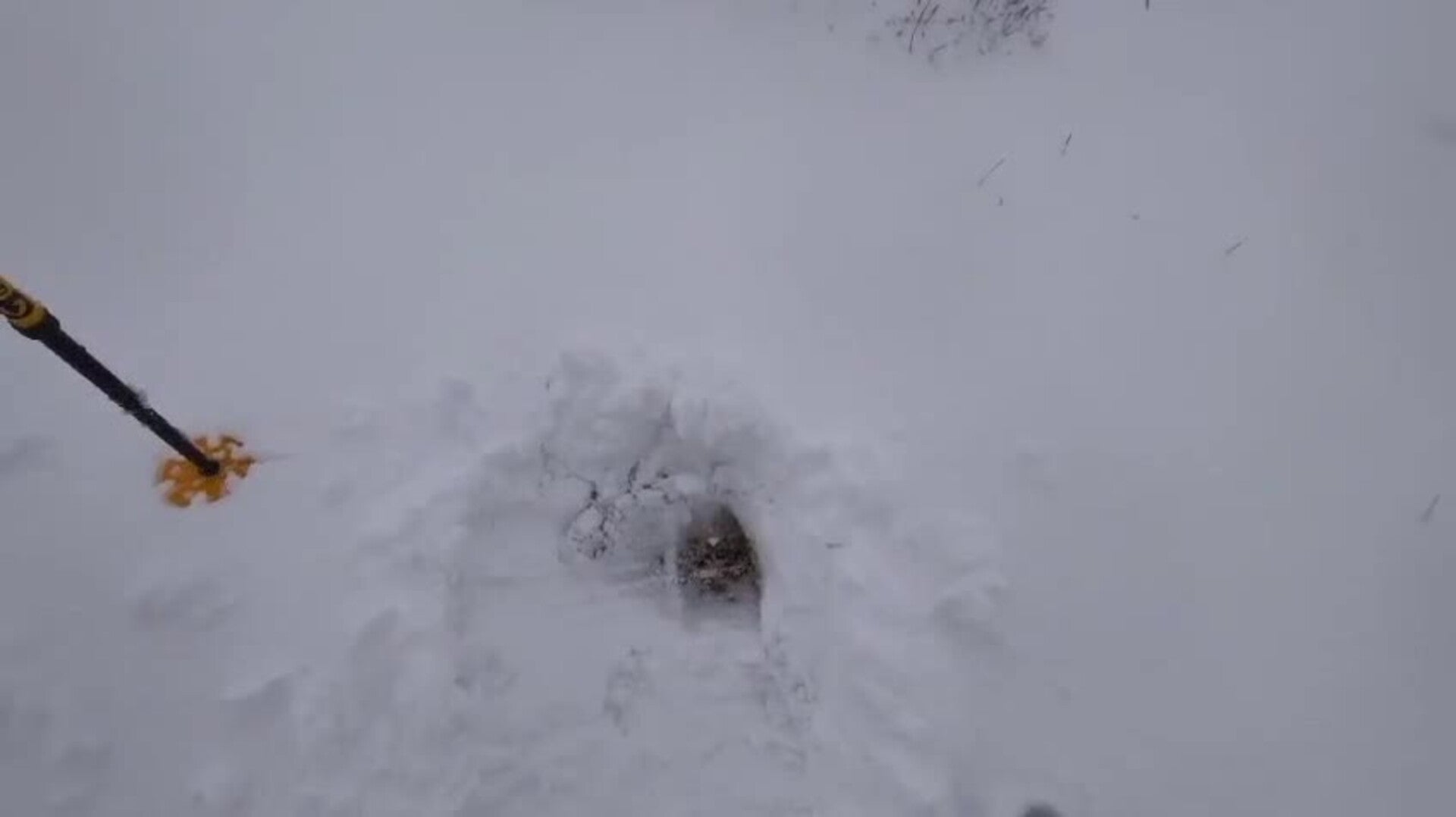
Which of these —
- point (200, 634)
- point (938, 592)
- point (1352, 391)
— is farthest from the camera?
point (1352, 391)

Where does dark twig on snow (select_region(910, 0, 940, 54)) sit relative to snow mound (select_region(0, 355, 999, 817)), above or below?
above

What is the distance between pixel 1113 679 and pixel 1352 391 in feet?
5.00

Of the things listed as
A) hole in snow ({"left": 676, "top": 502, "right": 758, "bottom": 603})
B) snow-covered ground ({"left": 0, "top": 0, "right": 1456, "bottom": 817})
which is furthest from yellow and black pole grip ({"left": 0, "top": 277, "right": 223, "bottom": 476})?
hole in snow ({"left": 676, "top": 502, "right": 758, "bottom": 603})

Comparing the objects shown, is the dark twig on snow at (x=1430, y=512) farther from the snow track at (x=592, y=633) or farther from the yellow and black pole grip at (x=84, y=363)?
the yellow and black pole grip at (x=84, y=363)

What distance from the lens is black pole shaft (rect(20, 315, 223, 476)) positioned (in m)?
1.77

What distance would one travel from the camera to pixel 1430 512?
8.36ft

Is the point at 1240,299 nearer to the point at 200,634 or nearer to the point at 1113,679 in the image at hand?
the point at 1113,679

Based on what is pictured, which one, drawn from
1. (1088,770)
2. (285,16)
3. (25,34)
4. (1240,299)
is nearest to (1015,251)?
(1240,299)

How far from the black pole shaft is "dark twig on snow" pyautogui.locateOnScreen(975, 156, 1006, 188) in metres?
3.01

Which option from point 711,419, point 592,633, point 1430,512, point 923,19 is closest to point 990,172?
point 923,19

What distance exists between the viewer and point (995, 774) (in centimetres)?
218

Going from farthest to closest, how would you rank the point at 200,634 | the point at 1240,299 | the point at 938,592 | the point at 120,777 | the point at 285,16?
the point at 285,16
the point at 1240,299
the point at 938,592
the point at 200,634
the point at 120,777

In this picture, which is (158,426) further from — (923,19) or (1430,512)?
(1430,512)

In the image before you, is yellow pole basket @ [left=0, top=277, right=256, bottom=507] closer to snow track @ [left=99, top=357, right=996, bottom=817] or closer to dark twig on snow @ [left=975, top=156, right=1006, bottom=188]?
snow track @ [left=99, top=357, right=996, bottom=817]
